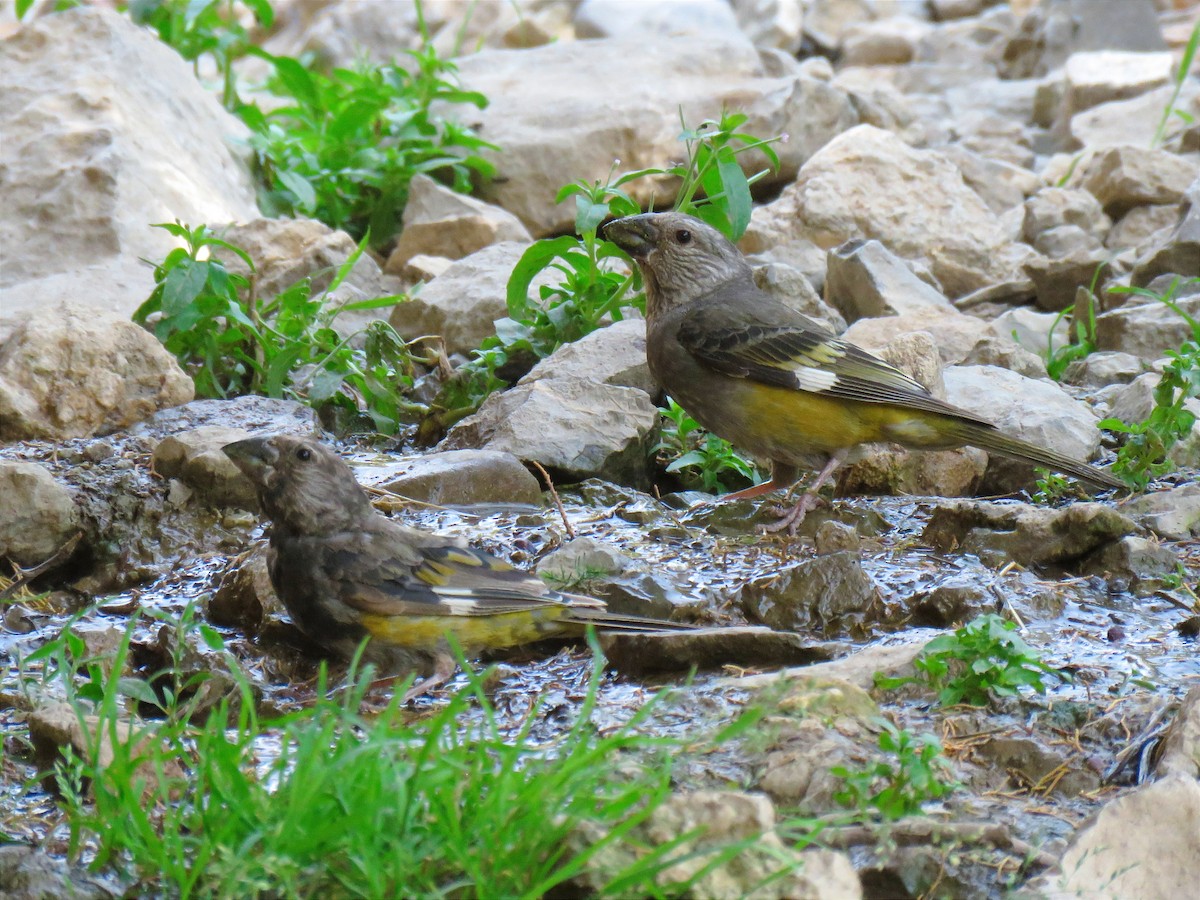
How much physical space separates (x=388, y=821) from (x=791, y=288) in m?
4.77

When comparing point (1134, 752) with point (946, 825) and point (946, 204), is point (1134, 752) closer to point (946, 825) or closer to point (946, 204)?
point (946, 825)

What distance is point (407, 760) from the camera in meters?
2.77

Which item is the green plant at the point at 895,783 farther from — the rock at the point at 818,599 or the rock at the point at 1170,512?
the rock at the point at 1170,512

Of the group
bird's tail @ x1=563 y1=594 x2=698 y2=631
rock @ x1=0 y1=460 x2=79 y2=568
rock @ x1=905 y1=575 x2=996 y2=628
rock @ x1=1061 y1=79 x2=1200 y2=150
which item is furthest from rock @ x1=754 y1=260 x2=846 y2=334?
rock @ x1=1061 y1=79 x2=1200 y2=150

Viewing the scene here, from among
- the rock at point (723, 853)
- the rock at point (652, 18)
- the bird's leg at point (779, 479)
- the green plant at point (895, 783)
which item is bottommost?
the bird's leg at point (779, 479)

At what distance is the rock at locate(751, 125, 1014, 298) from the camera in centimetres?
818

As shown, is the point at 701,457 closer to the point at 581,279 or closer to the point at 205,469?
the point at 581,279

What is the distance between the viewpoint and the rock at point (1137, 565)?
14.8 ft

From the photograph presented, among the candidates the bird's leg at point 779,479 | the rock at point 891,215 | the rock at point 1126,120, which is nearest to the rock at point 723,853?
the bird's leg at point 779,479

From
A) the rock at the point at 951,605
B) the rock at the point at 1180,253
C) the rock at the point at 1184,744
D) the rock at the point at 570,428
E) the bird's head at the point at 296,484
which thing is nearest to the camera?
the rock at the point at 1184,744

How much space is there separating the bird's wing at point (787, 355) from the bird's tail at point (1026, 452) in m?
0.07

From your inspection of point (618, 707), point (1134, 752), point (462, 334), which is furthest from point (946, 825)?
point (462, 334)

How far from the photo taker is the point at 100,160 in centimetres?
723

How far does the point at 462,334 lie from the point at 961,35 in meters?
8.75
